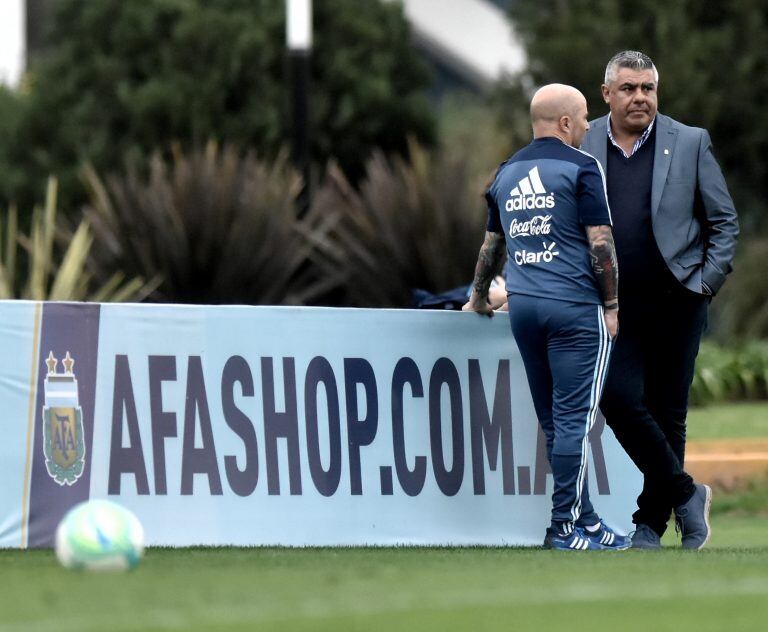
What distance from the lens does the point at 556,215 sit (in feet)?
24.8

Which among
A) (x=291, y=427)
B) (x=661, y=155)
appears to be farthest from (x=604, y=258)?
(x=291, y=427)

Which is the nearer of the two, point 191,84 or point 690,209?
point 690,209

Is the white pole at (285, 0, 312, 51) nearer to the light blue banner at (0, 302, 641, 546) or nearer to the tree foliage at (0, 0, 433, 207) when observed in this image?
the tree foliage at (0, 0, 433, 207)

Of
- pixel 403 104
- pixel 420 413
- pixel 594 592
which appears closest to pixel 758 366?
pixel 403 104

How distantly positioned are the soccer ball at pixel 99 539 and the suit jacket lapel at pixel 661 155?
2742 millimetres

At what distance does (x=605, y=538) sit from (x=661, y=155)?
5.32 feet

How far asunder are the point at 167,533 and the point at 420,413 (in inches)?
49.4

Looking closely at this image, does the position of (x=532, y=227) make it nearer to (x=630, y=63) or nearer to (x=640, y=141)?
(x=640, y=141)

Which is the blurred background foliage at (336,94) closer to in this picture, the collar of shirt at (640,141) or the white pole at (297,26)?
the white pole at (297,26)

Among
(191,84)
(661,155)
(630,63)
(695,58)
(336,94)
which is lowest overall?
(661,155)

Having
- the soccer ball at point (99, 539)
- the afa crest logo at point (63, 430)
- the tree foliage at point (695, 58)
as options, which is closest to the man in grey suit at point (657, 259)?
the afa crest logo at point (63, 430)

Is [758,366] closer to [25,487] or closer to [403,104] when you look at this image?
[403,104]

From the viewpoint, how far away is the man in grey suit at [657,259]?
7773 mm

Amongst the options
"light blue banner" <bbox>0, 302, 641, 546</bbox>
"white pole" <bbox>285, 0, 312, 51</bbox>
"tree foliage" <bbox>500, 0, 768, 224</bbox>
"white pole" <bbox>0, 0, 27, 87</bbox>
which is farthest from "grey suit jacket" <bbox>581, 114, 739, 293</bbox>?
"white pole" <bbox>0, 0, 27, 87</bbox>
